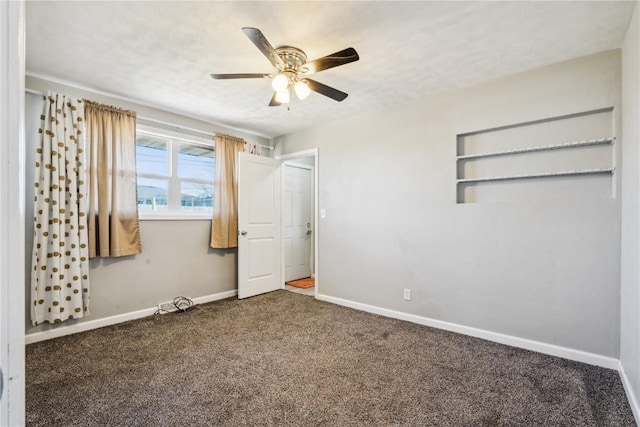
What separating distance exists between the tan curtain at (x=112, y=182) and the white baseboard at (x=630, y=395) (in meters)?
4.15

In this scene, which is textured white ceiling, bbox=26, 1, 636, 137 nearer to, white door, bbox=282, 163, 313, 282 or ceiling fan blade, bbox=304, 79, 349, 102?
ceiling fan blade, bbox=304, 79, 349, 102

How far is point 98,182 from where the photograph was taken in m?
3.09

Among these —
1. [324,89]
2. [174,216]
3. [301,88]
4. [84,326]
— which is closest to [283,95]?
[301,88]

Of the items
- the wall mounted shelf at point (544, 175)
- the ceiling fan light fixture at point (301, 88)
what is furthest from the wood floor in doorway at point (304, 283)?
the ceiling fan light fixture at point (301, 88)

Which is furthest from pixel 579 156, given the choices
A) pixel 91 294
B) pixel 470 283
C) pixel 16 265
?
pixel 91 294

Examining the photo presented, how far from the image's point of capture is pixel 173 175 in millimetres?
3791

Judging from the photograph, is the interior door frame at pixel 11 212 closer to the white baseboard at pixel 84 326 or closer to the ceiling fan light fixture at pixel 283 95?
the ceiling fan light fixture at pixel 283 95

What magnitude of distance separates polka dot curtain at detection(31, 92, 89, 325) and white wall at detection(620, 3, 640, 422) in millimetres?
4278

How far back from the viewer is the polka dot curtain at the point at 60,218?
8.92 ft

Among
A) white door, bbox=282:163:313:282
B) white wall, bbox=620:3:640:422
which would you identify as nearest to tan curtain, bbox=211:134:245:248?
white door, bbox=282:163:313:282

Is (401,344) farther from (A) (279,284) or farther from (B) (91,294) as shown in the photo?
(B) (91,294)

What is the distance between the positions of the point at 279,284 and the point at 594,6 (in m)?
4.33

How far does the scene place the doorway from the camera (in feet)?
17.4

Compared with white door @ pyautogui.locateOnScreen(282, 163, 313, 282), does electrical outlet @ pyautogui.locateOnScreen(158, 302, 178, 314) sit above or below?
below
